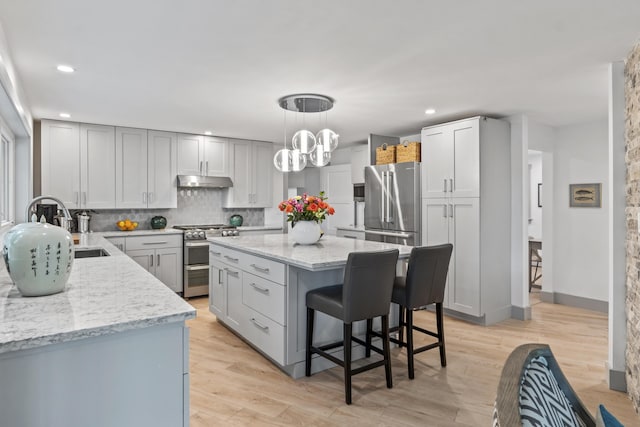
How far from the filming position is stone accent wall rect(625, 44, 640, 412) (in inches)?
93.9

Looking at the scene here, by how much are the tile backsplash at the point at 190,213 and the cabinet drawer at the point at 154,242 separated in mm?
640

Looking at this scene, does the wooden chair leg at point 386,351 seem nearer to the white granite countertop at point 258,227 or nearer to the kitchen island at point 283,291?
the kitchen island at point 283,291

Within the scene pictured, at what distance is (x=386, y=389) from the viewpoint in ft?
8.66

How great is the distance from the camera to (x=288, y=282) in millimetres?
2740

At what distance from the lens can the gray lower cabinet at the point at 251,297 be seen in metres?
2.84

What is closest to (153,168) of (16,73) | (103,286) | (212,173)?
(212,173)

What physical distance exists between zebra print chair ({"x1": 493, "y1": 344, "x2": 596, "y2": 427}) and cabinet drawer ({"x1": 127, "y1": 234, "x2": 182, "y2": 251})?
4875 mm

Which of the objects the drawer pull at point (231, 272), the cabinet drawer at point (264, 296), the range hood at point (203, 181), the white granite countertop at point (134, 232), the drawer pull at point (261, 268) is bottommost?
the cabinet drawer at point (264, 296)

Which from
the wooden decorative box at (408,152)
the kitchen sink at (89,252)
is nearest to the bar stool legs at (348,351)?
the kitchen sink at (89,252)

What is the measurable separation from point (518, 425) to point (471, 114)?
4136mm

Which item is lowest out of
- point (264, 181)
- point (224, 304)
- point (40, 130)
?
point (224, 304)

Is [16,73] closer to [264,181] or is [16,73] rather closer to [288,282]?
[288,282]

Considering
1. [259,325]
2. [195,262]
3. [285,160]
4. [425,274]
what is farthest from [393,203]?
[195,262]

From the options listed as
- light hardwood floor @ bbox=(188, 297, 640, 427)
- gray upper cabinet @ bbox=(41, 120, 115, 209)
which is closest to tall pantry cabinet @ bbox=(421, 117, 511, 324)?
light hardwood floor @ bbox=(188, 297, 640, 427)
